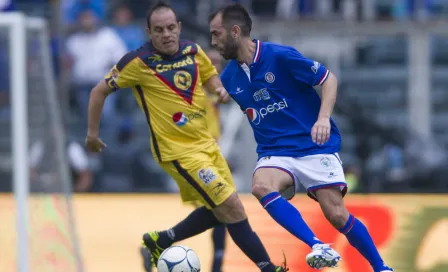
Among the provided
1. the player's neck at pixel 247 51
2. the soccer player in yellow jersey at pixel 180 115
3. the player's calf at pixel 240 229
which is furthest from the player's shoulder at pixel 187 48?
the player's calf at pixel 240 229

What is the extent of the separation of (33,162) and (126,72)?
270cm

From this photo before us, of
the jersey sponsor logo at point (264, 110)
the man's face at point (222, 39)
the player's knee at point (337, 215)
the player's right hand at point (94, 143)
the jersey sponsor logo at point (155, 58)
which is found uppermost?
the man's face at point (222, 39)

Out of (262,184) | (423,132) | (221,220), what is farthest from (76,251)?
(423,132)

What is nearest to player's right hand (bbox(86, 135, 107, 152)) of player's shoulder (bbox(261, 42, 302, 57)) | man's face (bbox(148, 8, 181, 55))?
man's face (bbox(148, 8, 181, 55))

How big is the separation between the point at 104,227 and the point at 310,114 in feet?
16.3

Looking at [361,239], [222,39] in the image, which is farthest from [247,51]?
[361,239]

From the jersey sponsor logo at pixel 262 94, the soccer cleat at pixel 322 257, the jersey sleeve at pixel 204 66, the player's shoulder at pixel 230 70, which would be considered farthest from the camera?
the jersey sleeve at pixel 204 66

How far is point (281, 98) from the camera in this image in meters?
7.62

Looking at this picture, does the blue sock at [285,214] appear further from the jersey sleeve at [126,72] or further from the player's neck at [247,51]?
the jersey sleeve at [126,72]

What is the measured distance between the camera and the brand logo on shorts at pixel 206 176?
26.7 ft

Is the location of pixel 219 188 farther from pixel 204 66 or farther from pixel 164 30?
pixel 164 30

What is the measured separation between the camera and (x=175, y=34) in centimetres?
802

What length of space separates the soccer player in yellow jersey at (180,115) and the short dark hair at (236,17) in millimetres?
531

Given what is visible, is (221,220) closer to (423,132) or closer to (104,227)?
(104,227)
